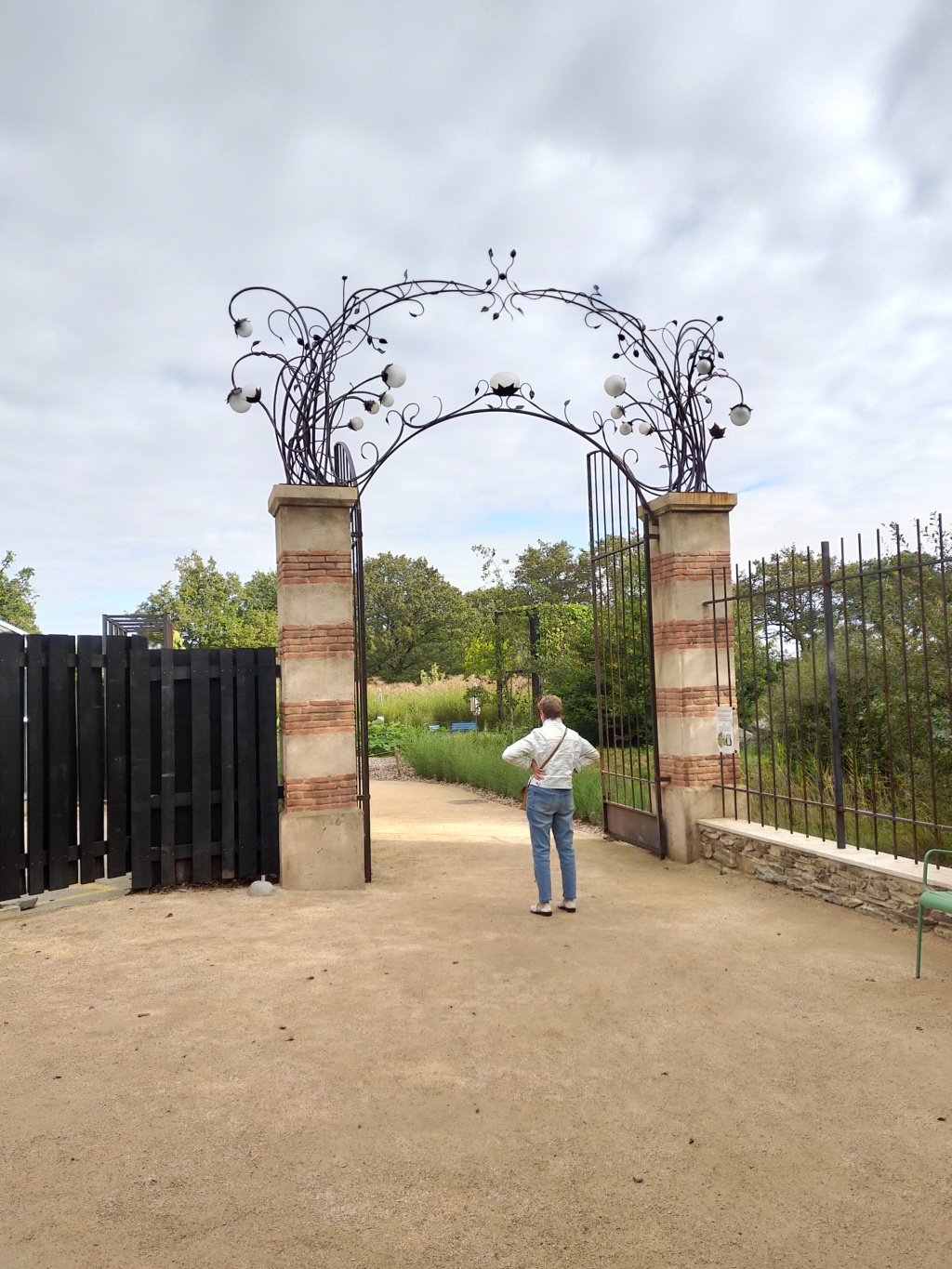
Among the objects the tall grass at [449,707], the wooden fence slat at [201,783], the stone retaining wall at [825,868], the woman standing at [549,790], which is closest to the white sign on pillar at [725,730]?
the stone retaining wall at [825,868]

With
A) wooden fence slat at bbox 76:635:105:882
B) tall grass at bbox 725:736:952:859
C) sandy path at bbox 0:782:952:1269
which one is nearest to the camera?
sandy path at bbox 0:782:952:1269

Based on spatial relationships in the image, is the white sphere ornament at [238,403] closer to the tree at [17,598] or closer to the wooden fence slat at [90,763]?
the wooden fence slat at [90,763]

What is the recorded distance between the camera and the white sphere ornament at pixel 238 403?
23.9 ft

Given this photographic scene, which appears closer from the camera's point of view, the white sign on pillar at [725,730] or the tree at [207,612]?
the white sign on pillar at [725,730]

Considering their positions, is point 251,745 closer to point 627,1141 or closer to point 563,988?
point 563,988

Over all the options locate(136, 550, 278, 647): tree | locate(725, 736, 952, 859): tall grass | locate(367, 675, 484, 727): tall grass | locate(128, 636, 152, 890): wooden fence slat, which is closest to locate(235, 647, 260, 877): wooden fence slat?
locate(128, 636, 152, 890): wooden fence slat

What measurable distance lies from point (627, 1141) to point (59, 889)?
5.27m

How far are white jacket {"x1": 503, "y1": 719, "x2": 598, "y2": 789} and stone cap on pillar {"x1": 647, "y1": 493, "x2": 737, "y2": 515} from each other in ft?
9.47

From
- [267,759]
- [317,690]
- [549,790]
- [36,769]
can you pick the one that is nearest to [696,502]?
[549,790]

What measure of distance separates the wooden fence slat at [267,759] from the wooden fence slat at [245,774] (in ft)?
0.18

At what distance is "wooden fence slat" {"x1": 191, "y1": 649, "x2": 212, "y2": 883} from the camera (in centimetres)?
704

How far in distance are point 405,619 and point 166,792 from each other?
3743cm

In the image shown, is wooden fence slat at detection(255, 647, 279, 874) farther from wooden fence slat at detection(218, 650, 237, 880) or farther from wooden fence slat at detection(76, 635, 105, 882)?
wooden fence slat at detection(76, 635, 105, 882)

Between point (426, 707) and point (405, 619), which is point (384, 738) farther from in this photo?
point (405, 619)
